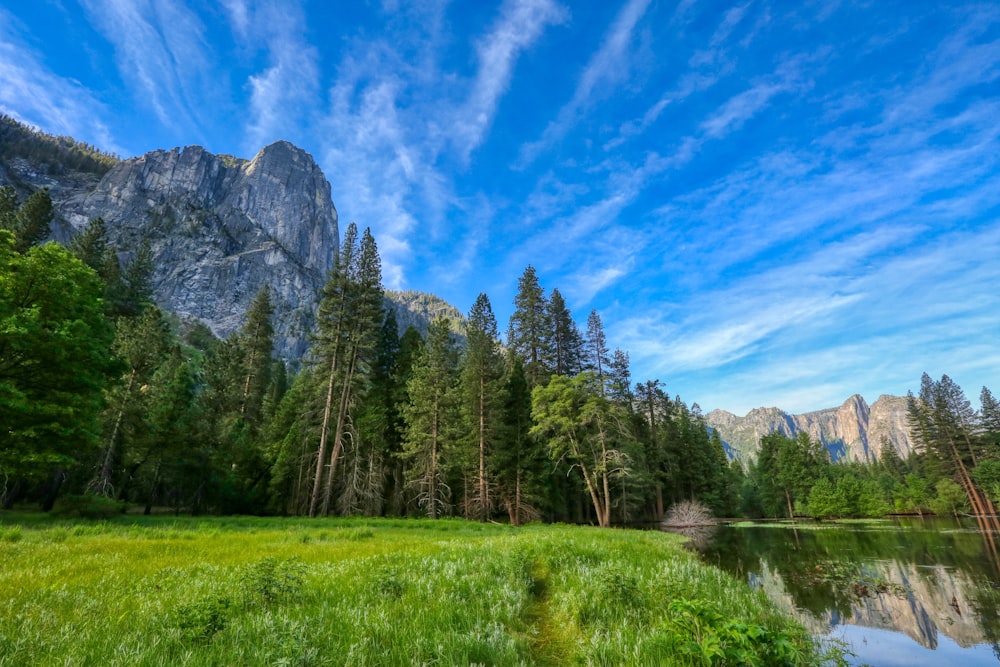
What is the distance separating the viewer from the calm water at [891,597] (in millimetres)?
8672

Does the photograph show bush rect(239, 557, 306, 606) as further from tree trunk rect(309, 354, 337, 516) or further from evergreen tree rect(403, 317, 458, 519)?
evergreen tree rect(403, 317, 458, 519)

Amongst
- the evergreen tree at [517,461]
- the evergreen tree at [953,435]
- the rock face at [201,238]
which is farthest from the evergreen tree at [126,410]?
the rock face at [201,238]

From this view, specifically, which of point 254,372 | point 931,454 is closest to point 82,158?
point 254,372

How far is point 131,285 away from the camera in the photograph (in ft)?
258

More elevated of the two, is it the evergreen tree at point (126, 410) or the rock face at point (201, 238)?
the rock face at point (201, 238)

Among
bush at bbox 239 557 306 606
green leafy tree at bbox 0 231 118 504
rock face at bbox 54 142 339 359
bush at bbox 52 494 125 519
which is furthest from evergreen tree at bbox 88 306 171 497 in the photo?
→ rock face at bbox 54 142 339 359

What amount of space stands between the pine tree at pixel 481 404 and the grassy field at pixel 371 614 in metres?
27.7

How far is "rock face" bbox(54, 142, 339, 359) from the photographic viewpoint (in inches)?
5846

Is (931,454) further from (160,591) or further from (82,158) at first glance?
(82,158)

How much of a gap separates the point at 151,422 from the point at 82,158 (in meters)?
229

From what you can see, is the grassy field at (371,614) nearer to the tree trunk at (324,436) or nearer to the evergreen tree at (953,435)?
the tree trunk at (324,436)

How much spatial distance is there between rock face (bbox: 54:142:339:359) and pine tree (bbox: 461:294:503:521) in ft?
392

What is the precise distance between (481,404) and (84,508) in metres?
26.1

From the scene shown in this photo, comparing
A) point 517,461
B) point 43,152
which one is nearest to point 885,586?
point 517,461
